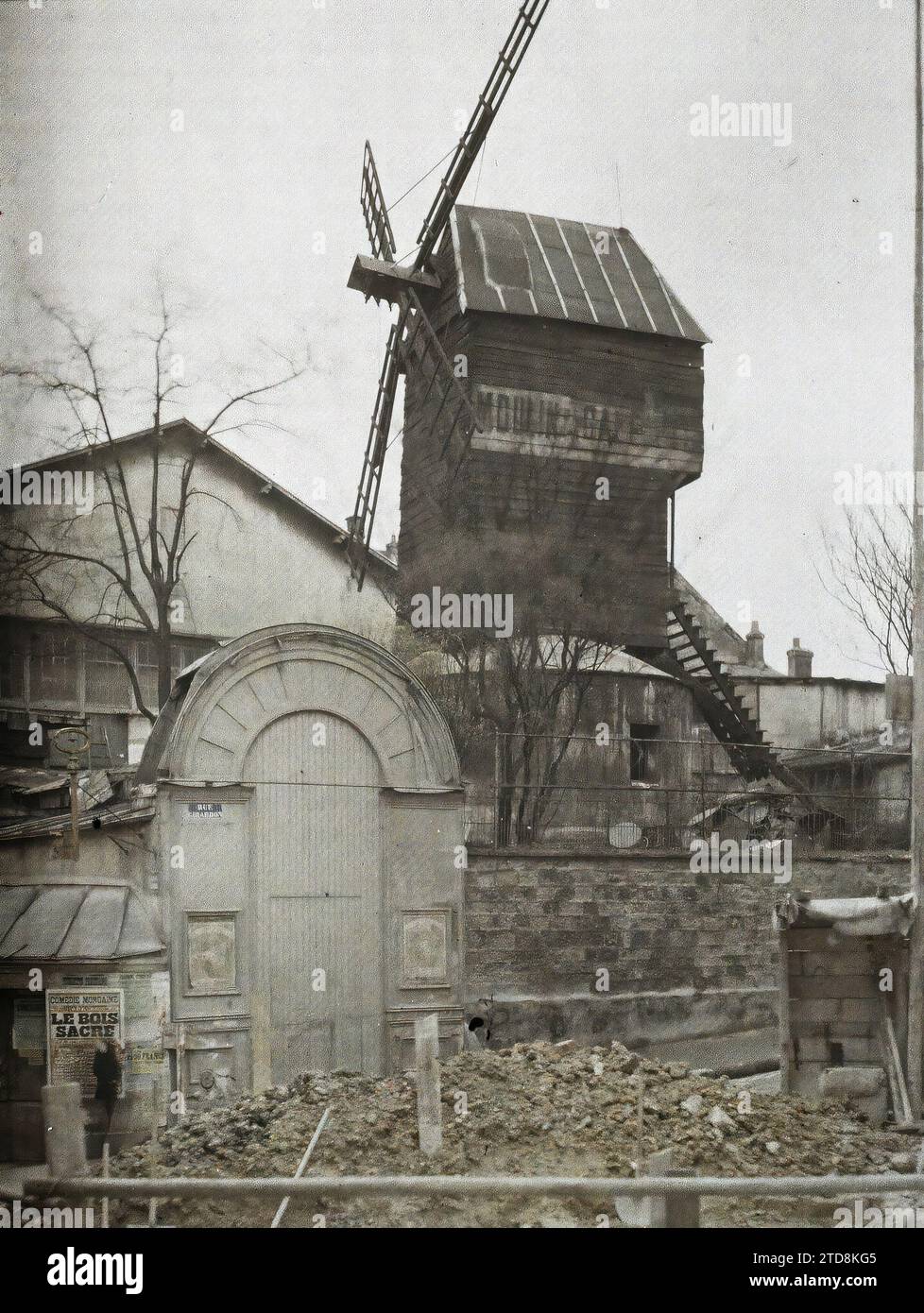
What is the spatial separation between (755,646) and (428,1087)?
291 centimetres

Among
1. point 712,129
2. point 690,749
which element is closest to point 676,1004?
point 690,749

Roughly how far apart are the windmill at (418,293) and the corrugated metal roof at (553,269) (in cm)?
21

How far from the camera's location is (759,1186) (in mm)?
4551

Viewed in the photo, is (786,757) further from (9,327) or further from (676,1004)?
(9,327)

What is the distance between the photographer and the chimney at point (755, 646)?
6.57 m

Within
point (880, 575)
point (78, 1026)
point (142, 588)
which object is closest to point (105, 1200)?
point (78, 1026)

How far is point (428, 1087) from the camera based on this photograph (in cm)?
550

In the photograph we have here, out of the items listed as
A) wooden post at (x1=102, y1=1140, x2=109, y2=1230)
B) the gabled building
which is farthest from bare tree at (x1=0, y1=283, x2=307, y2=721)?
wooden post at (x1=102, y1=1140, x2=109, y2=1230)

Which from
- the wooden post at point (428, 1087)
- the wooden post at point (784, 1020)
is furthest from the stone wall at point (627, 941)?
the wooden post at point (428, 1087)

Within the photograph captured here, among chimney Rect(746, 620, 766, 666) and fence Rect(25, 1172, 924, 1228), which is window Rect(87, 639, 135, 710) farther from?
chimney Rect(746, 620, 766, 666)

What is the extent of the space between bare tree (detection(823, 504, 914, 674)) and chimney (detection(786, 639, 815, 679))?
1.22 ft

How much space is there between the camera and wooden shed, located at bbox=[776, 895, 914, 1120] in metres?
6.12

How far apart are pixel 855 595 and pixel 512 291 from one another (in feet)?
8.38
